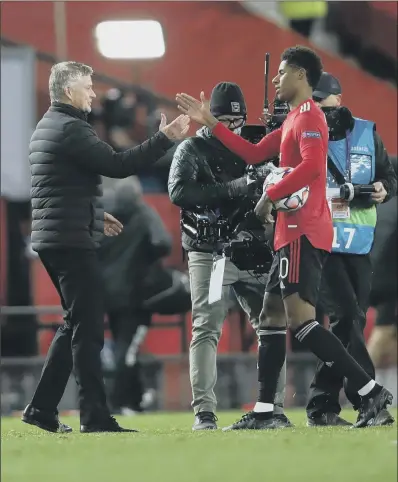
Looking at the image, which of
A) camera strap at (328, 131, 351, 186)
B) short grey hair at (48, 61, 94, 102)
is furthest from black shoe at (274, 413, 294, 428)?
short grey hair at (48, 61, 94, 102)

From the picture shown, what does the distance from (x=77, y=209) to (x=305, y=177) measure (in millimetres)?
1155

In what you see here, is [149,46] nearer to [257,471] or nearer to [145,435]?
[145,435]

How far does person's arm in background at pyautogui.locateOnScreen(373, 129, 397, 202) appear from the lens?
7512mm

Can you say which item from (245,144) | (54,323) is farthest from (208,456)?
(54,323)

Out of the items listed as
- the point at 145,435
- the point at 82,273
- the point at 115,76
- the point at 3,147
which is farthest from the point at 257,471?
the point at 115,76

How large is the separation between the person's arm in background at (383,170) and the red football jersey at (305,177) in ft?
2.84

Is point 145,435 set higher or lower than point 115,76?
lower

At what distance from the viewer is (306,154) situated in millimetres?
6527

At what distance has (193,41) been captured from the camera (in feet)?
54.5

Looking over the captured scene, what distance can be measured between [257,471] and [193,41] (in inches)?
468

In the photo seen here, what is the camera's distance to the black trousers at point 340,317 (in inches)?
290

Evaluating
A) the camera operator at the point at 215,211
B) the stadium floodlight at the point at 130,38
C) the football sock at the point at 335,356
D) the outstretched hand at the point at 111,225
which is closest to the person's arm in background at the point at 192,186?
the camera operator at the point at 215,211

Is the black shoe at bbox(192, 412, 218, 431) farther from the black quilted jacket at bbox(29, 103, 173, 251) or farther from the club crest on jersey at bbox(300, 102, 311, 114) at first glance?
the club crest on jersey at bbox(300, 102, 311, 114)

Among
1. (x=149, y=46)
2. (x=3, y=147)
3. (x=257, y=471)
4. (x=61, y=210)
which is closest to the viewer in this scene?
(x=257, y=471)
